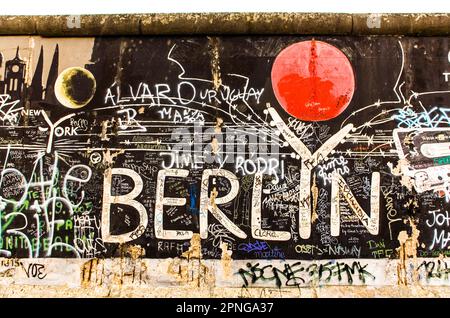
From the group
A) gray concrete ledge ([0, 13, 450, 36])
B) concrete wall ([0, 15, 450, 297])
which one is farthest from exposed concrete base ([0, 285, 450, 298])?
gray concrete ledge ([0, 13, 450, 36])

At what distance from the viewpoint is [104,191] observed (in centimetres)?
707

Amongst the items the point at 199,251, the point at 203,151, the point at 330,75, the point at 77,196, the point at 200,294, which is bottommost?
the point at 200,294

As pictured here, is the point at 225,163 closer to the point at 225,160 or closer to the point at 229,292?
the point at 225,160

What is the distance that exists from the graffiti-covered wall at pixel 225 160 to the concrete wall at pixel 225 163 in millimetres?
18

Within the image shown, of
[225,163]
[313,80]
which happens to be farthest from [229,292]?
[313,80]

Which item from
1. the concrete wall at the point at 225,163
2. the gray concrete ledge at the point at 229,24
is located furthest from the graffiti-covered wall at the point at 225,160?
the gray concrete ledge at the point at 229,24

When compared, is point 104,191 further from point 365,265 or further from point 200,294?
point 365,265

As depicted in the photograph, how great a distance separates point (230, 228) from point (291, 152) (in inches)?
49.6

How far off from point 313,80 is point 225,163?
161 cm

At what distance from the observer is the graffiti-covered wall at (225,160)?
6.88 metres

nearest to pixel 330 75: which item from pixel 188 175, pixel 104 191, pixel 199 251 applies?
pixel 188 175

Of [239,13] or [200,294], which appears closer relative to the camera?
[200,294]

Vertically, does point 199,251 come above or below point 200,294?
above

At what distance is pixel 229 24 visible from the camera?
7.32 meters
